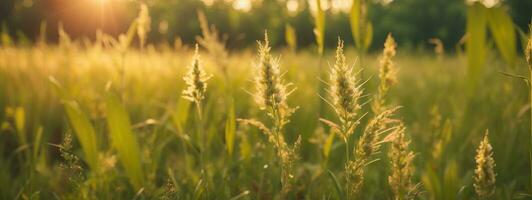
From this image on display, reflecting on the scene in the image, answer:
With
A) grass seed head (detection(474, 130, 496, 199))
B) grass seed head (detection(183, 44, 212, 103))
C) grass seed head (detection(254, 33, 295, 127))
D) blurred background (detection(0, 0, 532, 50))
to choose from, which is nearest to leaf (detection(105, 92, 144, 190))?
grass seed head (detection(183, 44, 212, 103))

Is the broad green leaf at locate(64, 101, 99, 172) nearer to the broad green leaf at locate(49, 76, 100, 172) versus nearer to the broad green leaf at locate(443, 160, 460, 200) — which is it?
the broad green leaf at locate(49, 76, 100, 172)

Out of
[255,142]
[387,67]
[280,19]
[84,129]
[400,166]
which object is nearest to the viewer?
[400,166]

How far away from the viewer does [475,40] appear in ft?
4.77

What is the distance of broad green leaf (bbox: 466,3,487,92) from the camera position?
139 centimetres

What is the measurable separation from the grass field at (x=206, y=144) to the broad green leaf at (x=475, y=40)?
8 cm

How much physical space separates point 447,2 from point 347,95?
112ft

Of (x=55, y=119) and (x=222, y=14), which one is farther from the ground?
(x=222, y=14)

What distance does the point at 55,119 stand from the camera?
8.64 ft

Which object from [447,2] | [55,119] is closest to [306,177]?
A: [55,119]

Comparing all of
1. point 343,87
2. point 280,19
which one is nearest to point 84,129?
point 343,87

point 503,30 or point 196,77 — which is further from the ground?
point 503,30

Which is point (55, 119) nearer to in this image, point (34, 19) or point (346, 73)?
point (346, 73)

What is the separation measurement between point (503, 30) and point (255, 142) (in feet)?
3.24

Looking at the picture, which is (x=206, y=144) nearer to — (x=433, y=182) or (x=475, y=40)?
(x=433, y=182)
